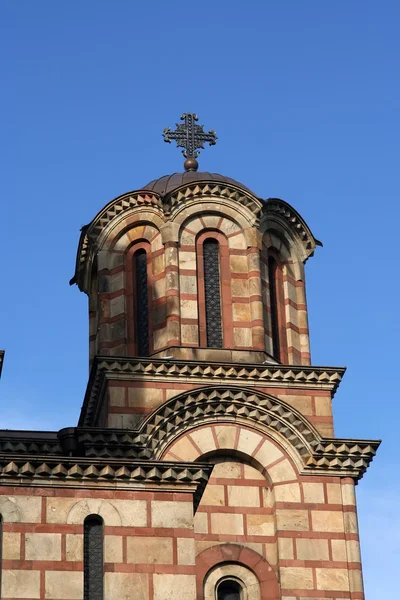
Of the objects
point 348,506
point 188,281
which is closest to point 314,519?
point 348,506

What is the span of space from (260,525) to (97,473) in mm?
5884

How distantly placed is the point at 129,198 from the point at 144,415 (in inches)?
215

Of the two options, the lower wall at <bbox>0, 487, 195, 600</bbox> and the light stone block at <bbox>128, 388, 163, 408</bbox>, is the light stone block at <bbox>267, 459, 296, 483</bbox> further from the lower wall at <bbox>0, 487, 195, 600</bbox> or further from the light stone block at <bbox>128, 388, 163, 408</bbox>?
the lower wall at <bbox>0, 487, 195, 600</bbox>

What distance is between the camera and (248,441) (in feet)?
126

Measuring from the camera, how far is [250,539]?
37.5m

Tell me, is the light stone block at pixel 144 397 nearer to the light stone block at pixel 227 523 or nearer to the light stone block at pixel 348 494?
the light stone block at pixel 227 523

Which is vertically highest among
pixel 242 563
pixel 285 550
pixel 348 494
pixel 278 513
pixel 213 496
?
pixel 348 494

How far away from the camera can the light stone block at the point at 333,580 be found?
37.0 metres

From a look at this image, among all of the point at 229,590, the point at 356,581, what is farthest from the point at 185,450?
the point at 356,581

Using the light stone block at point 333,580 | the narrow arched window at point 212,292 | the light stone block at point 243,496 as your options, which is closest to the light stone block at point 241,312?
the narrow arched window at point 212,292

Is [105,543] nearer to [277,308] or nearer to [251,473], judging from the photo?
[251,473]

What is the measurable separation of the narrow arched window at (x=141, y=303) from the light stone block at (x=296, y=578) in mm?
5935

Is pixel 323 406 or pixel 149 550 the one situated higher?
pixel 323 406

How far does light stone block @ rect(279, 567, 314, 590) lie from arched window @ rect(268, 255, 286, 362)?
5.27 metres
